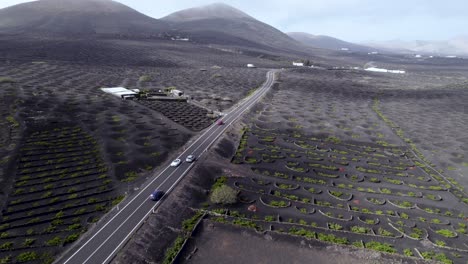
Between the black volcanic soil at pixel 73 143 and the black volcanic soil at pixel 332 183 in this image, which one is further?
the black volcanic soil at pixel 73 143

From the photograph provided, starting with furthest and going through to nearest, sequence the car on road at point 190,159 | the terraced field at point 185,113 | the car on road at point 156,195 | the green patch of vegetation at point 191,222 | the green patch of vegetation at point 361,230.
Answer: the terraced field at point 185,113
the car on road at point 190,159
the car on road at point 156,195
the green patch of vegetation at point 361,230
the green patch of vegetation at point 191,222

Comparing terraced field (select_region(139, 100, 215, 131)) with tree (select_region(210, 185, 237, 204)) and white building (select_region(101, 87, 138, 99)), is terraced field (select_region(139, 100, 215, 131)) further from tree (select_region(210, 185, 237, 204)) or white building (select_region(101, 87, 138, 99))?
tree (select_region(210, 185, 237, 204))

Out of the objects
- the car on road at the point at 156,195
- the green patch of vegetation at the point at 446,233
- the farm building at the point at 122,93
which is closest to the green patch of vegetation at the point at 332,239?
the green patch of vegetation at the point at 446,233

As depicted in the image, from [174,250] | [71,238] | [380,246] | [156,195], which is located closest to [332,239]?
[380,246]

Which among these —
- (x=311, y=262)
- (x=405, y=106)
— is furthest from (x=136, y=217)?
(x=405, y=106)

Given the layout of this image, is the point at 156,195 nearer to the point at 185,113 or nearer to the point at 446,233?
the point at 446,233

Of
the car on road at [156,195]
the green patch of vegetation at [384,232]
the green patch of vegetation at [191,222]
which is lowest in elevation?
the green patch of vegetation at [191,222]

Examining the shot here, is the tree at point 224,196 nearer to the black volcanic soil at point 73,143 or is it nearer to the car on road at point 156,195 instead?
the car on road at point 156,195

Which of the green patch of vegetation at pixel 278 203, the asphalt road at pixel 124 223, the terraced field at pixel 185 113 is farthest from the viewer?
the terraced field at pixel 185 113
